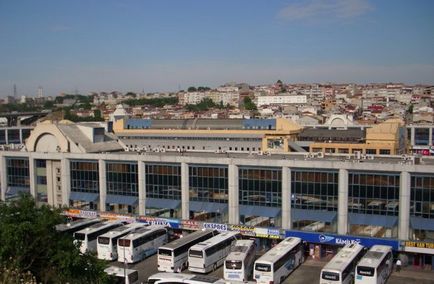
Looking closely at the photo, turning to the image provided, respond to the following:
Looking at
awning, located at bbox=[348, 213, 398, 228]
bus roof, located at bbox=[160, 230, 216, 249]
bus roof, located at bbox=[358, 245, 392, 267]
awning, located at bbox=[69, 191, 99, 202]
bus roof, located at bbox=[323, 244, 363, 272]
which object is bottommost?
bus roof, located at bbox=[160, 230, 216, 249]

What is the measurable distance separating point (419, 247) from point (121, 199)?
2262 centimetres

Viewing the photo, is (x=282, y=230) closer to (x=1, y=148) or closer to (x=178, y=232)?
(x=178, y=232)

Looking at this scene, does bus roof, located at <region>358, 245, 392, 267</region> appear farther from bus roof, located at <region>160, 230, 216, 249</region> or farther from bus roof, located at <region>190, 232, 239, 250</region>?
bus roof, located at <region>160, 230, 216, 249</region>

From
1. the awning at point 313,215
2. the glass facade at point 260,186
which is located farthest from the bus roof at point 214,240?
the awning at point 313,215

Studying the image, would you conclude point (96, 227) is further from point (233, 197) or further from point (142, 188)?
point (233, 197)

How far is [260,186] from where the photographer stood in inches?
1448

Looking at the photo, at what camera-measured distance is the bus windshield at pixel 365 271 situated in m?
26.5

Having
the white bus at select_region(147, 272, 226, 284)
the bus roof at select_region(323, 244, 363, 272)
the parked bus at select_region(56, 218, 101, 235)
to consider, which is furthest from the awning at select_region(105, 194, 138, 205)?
the bus roof at select_region(323, 244, 363, 272)

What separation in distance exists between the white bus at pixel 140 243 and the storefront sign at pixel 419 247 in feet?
52.3

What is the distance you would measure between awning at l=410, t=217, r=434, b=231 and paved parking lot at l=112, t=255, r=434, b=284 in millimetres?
2686

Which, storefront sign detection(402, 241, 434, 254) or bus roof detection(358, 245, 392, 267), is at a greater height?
bus roof detection(358, 245, 392, 267)

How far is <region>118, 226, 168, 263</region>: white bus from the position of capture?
32.9m

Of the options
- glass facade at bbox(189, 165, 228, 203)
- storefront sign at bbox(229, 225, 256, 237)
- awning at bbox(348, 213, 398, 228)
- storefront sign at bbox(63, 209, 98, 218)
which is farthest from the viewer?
storefront sign at bbox(63, 209, 98, 218)

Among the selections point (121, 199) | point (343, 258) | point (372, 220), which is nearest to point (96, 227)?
point (121, 199)
